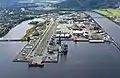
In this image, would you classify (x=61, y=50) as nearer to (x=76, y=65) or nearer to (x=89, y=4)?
(x=76, y=65)

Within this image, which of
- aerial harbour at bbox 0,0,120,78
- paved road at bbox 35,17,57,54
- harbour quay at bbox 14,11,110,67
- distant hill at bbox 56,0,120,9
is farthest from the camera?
distant hill at bbox 56,0,120,9

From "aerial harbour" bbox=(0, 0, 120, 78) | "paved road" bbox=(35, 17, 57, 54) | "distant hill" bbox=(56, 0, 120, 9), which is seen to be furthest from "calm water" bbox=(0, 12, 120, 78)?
"distant hill" bbox=(56, 0, 120, 9)

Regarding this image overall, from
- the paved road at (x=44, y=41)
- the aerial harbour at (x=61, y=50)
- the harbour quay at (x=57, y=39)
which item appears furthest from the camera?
the paved road at (x=44, y=41)

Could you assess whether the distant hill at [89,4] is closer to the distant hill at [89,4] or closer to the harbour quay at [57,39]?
the distant hill at [89,4]

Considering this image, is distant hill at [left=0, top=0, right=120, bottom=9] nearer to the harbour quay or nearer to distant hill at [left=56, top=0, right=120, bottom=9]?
distant hill at [left=56, top=0, right=120, bottom=9]

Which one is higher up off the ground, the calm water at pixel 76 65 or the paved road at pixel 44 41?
the paved road at pixel 44 41

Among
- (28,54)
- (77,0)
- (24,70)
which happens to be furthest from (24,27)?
(77,0)

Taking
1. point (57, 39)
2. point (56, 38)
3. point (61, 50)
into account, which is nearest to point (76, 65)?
point (61, 50)

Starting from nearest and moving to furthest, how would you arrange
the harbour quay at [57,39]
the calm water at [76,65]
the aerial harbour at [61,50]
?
the calm water at [76,65] < the aerial harbour at [61,50] < the harbour quay at [57,39]

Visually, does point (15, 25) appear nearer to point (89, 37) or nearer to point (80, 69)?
point (89, 37)

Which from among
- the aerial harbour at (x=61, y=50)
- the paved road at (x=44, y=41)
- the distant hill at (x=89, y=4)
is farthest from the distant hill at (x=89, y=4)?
the paved road at (x=44, y=41)
